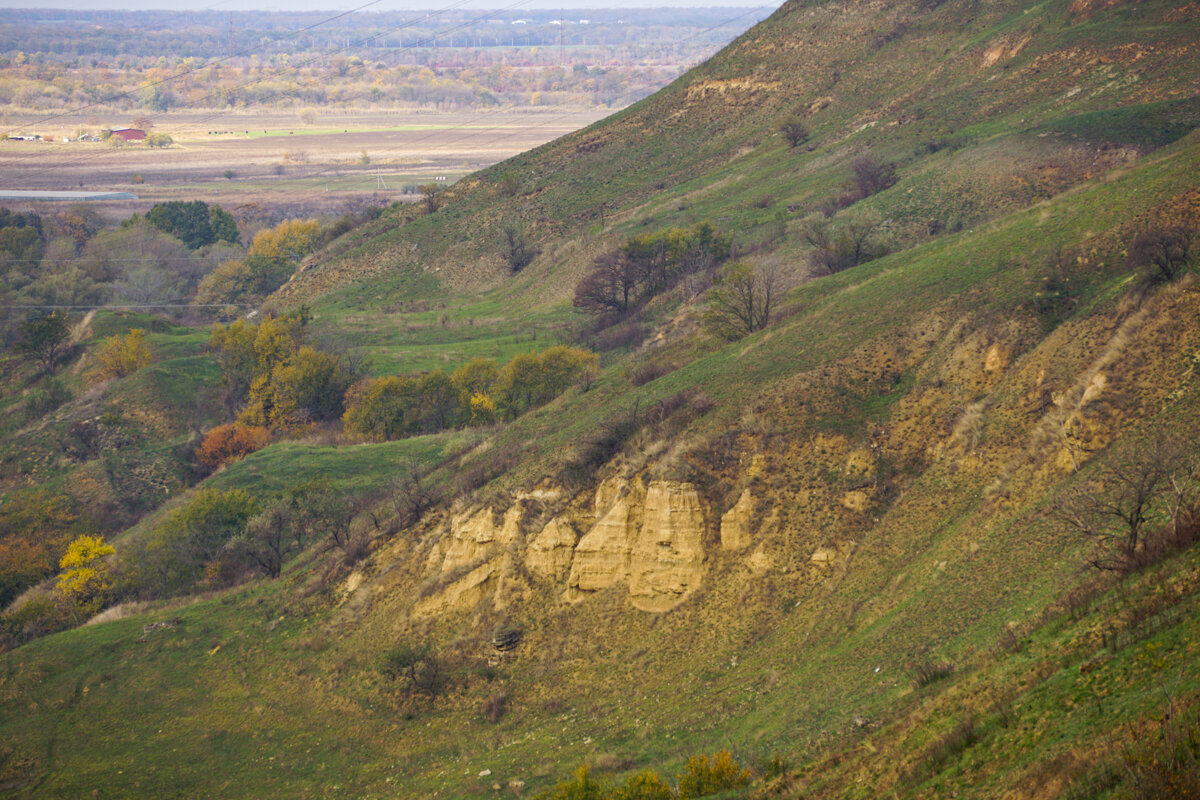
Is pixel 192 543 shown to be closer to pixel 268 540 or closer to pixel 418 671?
pixel 268 540

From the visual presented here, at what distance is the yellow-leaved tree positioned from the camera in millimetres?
39875

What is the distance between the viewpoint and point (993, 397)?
24609mm

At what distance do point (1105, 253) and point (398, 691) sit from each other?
24.0m

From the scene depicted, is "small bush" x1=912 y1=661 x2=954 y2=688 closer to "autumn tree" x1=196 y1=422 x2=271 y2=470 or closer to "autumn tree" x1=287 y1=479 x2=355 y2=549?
"autumn tree" x1=287 y1=479 x2=355 y2=549

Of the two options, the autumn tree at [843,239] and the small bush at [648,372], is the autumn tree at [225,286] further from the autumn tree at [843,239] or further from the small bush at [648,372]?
the small bush at [648,372]

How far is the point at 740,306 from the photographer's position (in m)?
41.4

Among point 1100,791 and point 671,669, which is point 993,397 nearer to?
point 671,669

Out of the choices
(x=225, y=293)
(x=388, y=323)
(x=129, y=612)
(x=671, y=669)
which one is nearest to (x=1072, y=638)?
(x=671, y=669)

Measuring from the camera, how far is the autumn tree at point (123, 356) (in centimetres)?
7100

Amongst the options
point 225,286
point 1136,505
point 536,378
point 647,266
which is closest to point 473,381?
point 536,378

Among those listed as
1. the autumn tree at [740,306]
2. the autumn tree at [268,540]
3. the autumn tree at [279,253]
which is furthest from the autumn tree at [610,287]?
the autumn tree at [279,253]

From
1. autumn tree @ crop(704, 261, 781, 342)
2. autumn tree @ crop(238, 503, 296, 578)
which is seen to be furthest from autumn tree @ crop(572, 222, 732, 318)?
autumn tree @ crop(238, 503, 296, 578)

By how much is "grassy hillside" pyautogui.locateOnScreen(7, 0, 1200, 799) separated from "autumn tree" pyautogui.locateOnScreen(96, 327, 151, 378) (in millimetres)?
33023

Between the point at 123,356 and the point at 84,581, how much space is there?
35123 millimetres
